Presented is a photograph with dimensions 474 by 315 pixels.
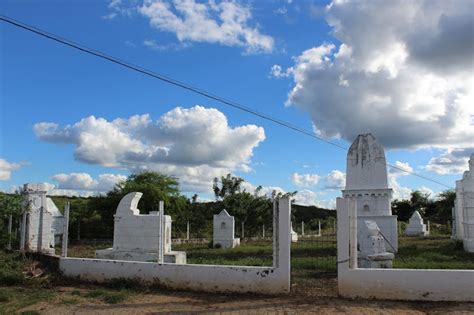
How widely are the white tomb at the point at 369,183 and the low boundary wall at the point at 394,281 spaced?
10.4 m

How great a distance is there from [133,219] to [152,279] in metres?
4.68

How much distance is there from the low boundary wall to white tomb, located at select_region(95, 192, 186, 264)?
651 centimetres

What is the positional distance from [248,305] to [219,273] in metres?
1.35

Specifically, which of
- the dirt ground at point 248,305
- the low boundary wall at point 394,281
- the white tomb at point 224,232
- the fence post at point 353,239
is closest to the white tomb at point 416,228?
the white tomb at point 224,232

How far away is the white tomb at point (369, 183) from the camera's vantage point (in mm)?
18812

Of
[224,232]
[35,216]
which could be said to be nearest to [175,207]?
[224,232]

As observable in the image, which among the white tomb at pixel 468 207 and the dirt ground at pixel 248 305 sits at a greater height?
the white tomb at pixel 468 207

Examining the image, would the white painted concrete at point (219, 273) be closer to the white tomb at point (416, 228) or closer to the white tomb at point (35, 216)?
the white tomb at point (35, 216)

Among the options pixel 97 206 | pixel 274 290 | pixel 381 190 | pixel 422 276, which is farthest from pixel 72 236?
pixel 422 276

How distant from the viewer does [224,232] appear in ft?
76.7

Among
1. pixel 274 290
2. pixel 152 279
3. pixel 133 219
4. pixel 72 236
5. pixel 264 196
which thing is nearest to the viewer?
pixel 274 290

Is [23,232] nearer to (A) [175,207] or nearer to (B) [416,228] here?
(A) [175,207]

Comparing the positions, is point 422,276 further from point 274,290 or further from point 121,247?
point 121,247

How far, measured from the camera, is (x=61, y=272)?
11.3m
